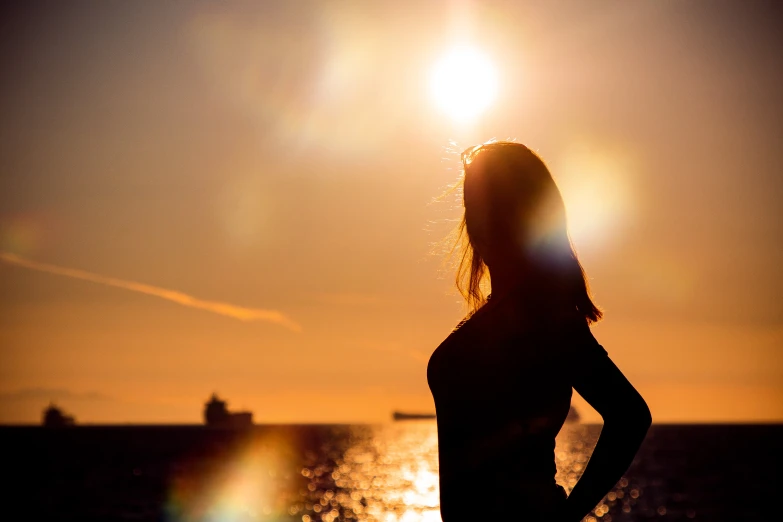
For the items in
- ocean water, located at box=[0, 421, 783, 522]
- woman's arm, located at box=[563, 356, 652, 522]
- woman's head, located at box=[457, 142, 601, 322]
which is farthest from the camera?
ocean water, located at box=[0, 421, 783, 522]

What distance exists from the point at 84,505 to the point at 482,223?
6287 cm

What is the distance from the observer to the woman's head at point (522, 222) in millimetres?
3158

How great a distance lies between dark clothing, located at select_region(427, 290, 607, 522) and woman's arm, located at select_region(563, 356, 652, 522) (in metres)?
0.05

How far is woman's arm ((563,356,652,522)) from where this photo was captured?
9.37 feet

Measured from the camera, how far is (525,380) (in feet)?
9.87

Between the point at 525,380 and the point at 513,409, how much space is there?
0.34ft

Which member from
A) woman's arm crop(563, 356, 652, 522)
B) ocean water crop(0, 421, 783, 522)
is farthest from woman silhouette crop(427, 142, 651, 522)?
ocean water crop(0, 421, 783, 522)

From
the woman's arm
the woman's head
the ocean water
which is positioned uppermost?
the ocean water

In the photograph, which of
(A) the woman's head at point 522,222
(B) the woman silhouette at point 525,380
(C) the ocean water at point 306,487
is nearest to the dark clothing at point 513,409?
(B) the woman silhouette at point 525,380

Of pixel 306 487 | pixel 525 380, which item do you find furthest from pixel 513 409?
pixel 306 487

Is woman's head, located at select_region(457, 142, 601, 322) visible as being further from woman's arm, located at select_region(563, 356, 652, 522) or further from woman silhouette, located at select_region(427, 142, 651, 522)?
woman's arm, located at select_region(563, 356, 652, 522)

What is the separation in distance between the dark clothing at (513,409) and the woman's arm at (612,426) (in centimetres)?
5

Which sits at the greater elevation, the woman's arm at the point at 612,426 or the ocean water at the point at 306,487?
the ocean water at the point at 306,487

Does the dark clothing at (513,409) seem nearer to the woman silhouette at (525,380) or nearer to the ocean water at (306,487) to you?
the woman silhouette at (525,380)
